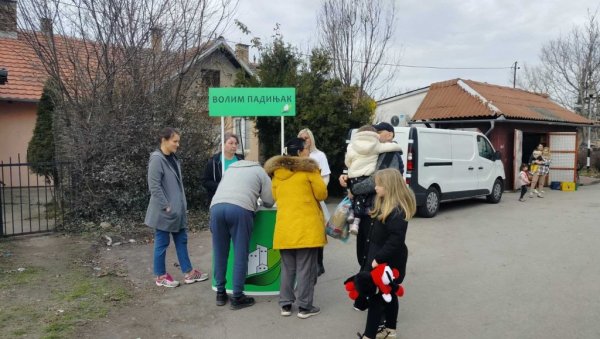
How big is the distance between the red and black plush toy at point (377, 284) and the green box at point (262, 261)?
118 cm

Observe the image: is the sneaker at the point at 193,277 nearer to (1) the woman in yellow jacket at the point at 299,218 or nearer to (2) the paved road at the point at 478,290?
(2) the paved road at the point at 478,290

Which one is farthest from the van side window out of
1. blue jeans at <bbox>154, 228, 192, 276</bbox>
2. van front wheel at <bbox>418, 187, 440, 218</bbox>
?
blue jeans at <bbox>154, 228, 192, 276</bbox>

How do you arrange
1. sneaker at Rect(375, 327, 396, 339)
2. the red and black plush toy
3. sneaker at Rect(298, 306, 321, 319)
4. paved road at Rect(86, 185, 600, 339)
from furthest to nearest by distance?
sneaker at Rect(298, 306, 321, 319) < paved road at Rect(86, 185, 600, 339) < sneaker at Rect(375, 327, 396, 339) < the red and black plush toy

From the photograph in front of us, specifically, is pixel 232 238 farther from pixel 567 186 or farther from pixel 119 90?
pixel 567 186

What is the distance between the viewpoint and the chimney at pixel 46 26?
8.53 meters

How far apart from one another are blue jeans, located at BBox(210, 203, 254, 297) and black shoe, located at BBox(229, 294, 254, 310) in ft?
0.18

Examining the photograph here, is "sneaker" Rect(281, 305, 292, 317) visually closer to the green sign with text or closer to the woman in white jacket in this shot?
the woman in white jacket

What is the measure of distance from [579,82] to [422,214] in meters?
27.7

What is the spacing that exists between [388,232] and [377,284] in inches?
16.0

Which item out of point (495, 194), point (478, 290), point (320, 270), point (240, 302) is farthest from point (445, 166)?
point (240, 302)

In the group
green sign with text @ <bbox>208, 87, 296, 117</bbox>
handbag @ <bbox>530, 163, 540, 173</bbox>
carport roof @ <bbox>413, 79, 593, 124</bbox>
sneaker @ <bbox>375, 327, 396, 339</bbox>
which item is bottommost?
sneaker @ <bbox>375, 327, 396, 339</bbox>

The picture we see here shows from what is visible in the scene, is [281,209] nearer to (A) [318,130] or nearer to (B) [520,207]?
(A) [318,130]

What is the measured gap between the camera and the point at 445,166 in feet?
34.2

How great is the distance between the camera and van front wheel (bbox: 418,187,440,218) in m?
9.96
